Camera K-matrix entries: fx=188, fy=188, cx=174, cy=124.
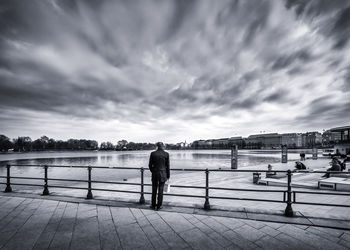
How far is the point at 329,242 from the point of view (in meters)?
3.51

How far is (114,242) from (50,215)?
8.53 ft

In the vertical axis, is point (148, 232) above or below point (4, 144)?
above

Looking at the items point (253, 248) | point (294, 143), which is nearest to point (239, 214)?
point (253, 248)

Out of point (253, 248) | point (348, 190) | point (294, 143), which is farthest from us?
point (294, 143)

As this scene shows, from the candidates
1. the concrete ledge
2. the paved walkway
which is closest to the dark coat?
Answer: the paved walkway

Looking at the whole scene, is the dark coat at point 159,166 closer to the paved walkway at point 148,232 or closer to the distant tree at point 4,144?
the paved walkway at point 148,232

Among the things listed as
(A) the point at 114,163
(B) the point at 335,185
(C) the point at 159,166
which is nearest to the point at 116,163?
(A) the point at 114,163

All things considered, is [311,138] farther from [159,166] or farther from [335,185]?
[159,166]

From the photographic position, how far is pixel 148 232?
402 cm

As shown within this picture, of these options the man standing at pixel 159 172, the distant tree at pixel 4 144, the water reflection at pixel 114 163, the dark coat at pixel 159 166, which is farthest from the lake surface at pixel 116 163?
the distant tree at pixel 4 144

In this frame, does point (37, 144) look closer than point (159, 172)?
No

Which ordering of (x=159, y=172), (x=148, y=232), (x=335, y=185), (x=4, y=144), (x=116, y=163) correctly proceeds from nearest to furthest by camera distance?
(x=148, y=232) < (x=159, y=172) < (x=335, y=185) < (x=116, y=163) < (x=4, y=144)

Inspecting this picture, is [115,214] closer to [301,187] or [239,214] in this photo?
[239,214]

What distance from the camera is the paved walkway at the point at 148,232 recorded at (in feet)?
11.4
